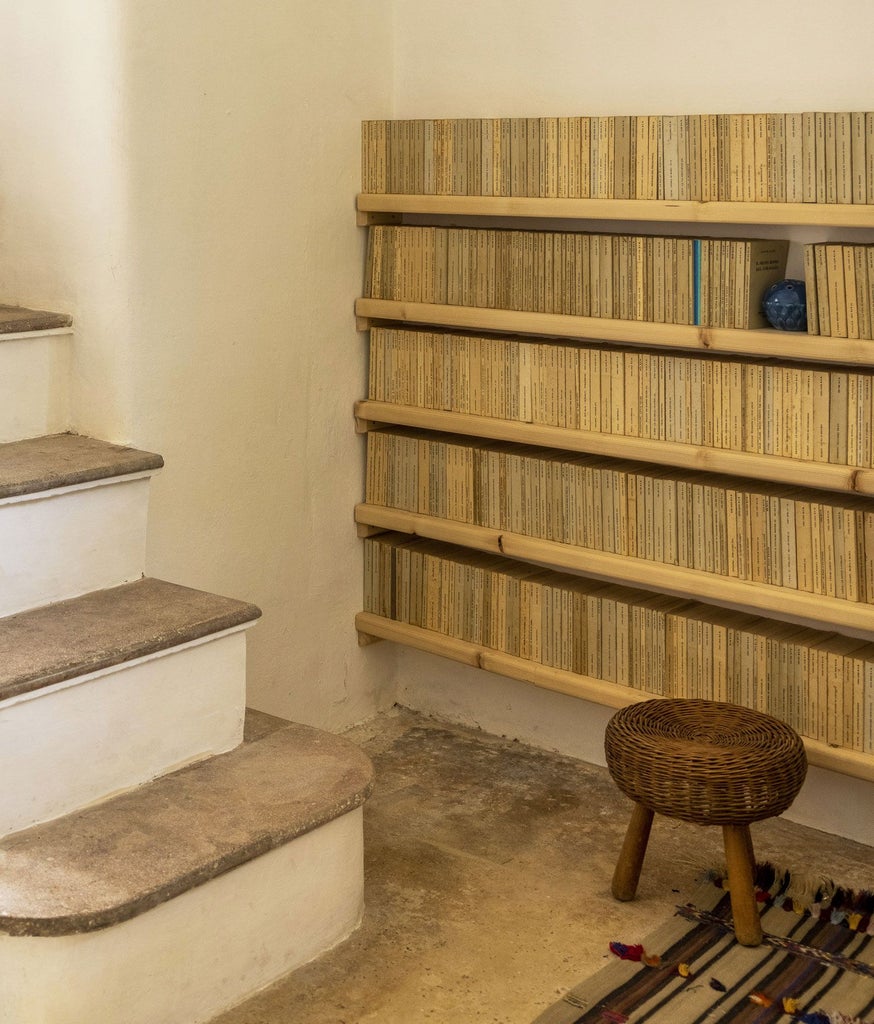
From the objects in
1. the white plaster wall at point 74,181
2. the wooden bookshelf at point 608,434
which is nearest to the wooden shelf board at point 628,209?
the wooden bookshelf at point 608,434

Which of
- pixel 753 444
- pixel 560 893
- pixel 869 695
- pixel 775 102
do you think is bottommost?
pixel 560 893

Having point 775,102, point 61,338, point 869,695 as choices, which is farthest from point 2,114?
point 869,695

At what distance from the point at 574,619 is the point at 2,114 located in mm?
1545

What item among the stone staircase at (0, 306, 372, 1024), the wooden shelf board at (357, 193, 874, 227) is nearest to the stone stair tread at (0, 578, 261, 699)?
the stone staircase at (0, 306, 372, 1024)

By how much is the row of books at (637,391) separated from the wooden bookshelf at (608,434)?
0.09 ft

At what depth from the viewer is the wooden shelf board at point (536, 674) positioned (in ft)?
7.68

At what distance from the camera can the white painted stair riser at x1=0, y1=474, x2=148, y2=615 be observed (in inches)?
86.0

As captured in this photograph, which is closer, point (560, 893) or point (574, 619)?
point (560, 893)

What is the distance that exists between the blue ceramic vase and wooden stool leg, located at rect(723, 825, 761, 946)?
889 millimetres

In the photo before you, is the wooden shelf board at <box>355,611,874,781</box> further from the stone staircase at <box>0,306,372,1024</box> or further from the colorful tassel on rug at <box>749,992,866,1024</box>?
the stone staircase at <box>0,306,372,1024</box>

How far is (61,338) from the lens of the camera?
252cm

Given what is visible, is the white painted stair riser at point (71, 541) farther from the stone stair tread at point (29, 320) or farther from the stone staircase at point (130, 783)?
the stone stair tread at point (29, 320)

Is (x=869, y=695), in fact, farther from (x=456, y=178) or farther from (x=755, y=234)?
(x=456, y=178)

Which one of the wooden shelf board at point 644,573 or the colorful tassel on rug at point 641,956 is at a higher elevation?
the wooden shelf board at point 644,573
